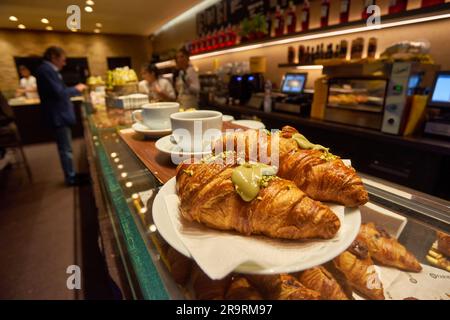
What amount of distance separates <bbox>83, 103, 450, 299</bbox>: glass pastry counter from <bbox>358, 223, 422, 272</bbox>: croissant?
→ 0.08 feet

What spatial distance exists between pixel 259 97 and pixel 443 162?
2.30 m

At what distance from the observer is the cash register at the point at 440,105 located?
1.86 meters

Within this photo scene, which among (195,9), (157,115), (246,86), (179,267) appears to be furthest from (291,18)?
(195,9)

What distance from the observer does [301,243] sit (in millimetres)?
452

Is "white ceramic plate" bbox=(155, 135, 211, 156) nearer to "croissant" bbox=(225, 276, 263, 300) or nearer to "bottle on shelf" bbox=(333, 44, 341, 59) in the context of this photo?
"croissant" bbox=(225, 276, 263, 300)

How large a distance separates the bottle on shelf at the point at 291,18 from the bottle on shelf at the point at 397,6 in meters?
1.41

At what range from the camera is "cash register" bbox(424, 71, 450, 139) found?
1.86m

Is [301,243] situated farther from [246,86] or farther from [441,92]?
[246,86]

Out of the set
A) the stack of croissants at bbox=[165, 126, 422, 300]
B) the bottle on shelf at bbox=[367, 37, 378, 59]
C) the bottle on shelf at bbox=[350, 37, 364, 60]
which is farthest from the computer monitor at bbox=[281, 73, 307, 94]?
the stack of croissants at bbox=[165, 126, 422, 300]

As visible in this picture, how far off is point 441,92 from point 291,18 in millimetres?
2340

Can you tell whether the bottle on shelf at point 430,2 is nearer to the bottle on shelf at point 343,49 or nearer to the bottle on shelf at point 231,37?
the bottle on shelf at point 343,49

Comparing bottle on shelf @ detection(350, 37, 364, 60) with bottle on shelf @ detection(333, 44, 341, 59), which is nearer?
bottle on shelf @ detection(350, 37, 364, 60)

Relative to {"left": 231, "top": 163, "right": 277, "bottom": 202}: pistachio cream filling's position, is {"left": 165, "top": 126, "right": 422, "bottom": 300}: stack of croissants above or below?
below

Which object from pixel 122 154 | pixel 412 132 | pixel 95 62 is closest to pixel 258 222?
pixel 122 154
